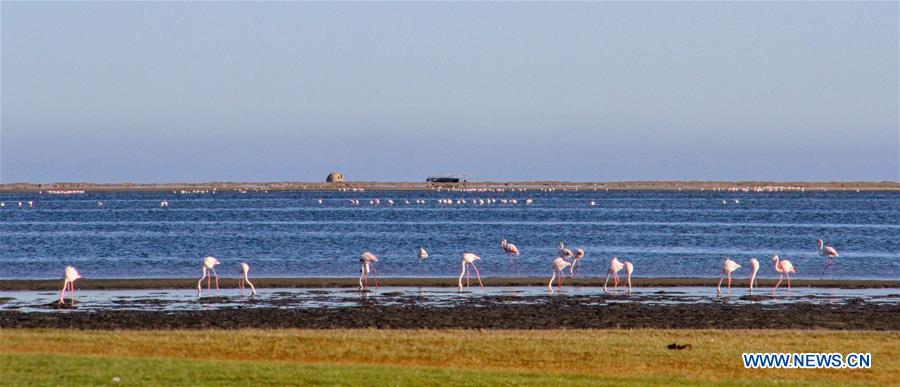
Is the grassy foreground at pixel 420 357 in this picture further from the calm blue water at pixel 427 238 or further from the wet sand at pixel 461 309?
the calm blue water at pixel 427 238

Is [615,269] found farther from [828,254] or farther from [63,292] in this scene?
[63,292]

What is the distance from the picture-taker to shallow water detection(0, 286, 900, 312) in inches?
1185

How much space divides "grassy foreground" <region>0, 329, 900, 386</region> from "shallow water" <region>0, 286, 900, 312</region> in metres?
6.32

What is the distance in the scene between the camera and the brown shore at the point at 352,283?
35312 mm

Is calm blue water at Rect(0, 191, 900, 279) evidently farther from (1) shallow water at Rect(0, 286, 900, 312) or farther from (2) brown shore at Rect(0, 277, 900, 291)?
(1) shallow water at Rect(0, 286, 900, 312)

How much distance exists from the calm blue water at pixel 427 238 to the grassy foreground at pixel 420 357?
17644 millimetres

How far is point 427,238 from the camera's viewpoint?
2395 inches

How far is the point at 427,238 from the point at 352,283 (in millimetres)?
24618

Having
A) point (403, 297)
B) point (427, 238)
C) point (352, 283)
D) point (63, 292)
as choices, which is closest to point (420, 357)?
point (403, 297)

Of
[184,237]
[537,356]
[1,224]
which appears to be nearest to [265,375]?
[537,356]

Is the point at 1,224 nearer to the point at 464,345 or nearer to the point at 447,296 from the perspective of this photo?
the point at 447,296

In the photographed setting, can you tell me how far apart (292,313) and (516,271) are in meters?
15.0

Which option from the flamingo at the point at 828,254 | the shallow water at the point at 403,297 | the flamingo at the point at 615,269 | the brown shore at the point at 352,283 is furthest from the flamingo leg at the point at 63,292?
the flamingo at the point at 828,254

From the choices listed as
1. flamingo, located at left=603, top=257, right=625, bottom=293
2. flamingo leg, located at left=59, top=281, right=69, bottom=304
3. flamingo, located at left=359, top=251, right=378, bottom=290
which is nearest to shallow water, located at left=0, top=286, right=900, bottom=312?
flamingo leg, located at left=59, top=281, right=69, bottom=304
